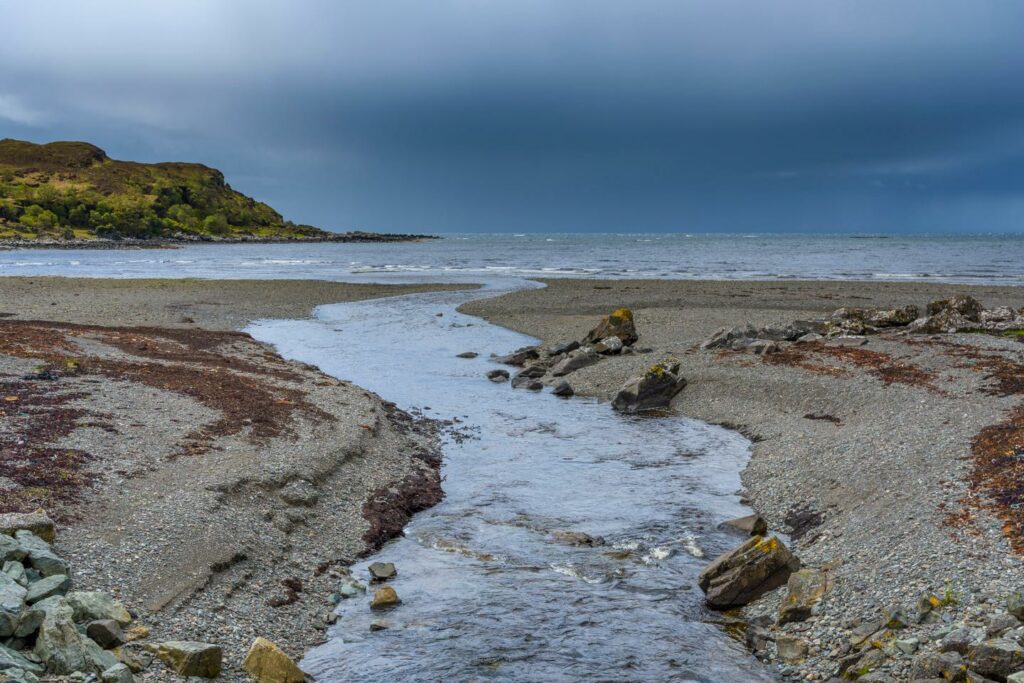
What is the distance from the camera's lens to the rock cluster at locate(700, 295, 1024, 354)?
36844mm

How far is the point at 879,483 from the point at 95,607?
16.8m

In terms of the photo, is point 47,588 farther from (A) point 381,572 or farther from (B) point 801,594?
(B) point 801,594

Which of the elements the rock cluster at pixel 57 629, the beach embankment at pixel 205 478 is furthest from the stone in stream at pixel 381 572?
the rock cluster at pixel 57 629

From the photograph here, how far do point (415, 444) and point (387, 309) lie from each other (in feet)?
142

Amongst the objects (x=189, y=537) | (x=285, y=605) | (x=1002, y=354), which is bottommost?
(x=285, y=605)

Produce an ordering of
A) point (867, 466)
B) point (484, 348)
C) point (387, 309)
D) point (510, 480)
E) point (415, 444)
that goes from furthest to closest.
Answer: point (387, 309)
point (484, 348)
point (415, 444)
point (510, 480)
point (867, 466)

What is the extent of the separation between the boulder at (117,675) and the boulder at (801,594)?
1048 centimetres

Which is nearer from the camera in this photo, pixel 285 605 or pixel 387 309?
pixel 285 605

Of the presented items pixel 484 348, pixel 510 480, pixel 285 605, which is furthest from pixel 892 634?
pixel 484 348

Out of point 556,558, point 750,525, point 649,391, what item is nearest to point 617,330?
point 649,391

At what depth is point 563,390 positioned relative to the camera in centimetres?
3331

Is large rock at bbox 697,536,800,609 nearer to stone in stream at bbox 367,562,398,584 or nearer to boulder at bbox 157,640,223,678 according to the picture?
stone in stream at bbox 367,562,398,584

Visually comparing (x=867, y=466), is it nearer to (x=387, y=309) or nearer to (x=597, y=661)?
(x=597, y=661)

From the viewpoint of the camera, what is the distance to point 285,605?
44.4ft
